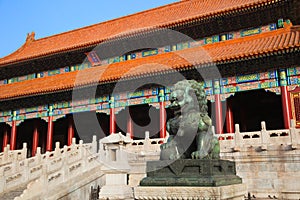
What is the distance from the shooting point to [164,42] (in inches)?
639

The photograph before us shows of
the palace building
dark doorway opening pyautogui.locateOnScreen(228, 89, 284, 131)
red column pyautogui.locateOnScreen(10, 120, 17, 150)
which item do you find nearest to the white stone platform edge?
the palace building

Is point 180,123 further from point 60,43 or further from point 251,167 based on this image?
point 60,43

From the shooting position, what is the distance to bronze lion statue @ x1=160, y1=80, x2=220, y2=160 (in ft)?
14.0

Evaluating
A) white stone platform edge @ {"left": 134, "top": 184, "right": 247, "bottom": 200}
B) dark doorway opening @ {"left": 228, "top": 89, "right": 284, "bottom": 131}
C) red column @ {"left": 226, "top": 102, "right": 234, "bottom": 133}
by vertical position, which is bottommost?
white stone platform edge @ {"left": 134, "top": 184, "right": 247, "bottom": 200}

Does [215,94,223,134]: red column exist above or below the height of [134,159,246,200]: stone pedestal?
above

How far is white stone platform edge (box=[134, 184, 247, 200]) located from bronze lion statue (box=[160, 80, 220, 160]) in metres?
0.60

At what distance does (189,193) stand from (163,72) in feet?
32.0

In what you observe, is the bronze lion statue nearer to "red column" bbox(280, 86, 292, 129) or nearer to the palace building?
the palace building

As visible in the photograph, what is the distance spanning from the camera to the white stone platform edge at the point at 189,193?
3.38 meters

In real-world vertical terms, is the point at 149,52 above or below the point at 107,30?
below

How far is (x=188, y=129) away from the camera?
14.1ft

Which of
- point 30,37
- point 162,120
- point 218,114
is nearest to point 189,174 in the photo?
point 218,114

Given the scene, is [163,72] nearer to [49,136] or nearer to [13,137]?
[49,136]

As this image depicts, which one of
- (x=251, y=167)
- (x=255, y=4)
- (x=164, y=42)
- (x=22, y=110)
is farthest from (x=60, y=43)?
(x=251, y=167)
